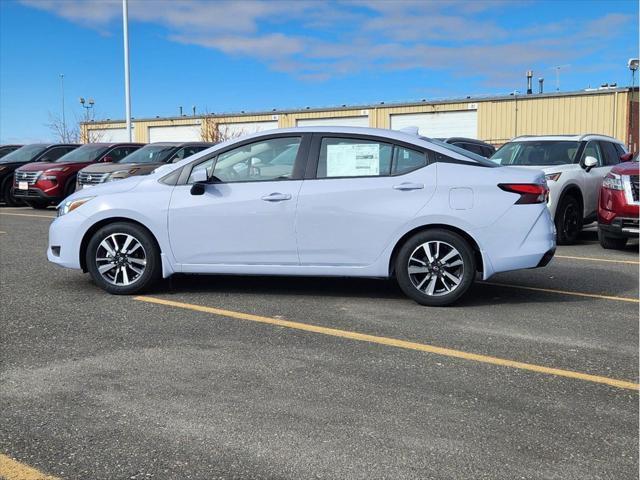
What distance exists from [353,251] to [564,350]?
80.3 inches

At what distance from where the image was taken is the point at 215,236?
6379 mm

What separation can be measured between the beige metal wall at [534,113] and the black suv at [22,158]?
77.0 feet

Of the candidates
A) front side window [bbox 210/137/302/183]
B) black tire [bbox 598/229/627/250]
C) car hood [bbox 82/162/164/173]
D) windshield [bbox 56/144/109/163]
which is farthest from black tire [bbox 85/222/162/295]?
windshield [bbox 56/144/109/163]

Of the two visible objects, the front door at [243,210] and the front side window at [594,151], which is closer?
the front door at [243,210]

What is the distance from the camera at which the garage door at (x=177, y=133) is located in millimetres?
49281

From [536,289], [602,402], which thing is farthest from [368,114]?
[602,402]

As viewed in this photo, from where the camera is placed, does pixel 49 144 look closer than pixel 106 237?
No

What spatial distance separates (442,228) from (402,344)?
148 cm

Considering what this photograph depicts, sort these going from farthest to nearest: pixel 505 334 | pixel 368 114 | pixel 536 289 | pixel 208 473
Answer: pixel 368 114
pixel 536 289
pixel 505 334
pixel 208 473

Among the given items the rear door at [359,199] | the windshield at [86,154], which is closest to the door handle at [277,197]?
the rear door at [359,199]

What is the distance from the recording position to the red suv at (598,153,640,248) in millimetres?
9531

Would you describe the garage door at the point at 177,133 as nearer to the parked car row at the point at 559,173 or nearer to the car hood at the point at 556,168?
the parked car row at the point at 559,173

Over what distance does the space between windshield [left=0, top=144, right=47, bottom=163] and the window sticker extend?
15.3 meters

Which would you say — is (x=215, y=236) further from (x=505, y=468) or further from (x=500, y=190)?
(x=505, y=468)
